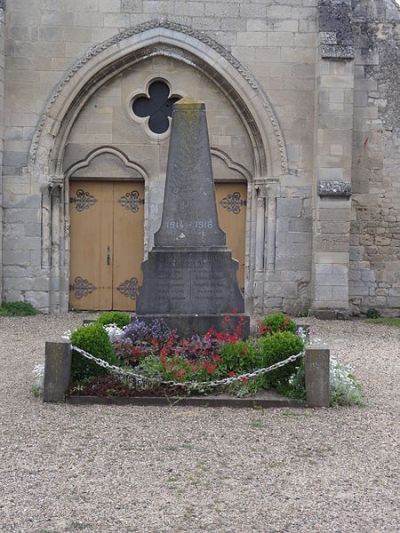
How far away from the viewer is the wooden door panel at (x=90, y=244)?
522 inches

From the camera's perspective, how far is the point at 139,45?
1264 centimetres

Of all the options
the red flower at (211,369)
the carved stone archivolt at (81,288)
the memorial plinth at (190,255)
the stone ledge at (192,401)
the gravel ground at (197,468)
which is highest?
the memorial plinth at (190,255)

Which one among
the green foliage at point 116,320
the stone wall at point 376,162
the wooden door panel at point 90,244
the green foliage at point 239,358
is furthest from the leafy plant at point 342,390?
the wooden door panel at point 90,244

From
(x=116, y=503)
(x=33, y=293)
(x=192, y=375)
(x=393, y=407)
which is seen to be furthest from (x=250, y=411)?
(x=33, y=293)

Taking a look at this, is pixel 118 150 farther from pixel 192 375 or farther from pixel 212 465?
pixel 212 465

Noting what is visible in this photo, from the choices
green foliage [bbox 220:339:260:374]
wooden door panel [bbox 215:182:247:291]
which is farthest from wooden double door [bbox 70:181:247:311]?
green foliage [bbox 220:339:260:374]

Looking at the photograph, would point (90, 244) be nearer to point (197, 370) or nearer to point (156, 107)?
point (156, 107)

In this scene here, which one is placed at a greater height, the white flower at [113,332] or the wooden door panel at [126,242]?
the wooden door panel at [126,242]

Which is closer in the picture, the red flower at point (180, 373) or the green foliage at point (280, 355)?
the red flower at point (180, 373)

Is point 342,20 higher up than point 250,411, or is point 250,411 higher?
point 342,20

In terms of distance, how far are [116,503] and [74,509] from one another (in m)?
0.24

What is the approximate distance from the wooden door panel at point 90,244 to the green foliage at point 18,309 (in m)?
0.85

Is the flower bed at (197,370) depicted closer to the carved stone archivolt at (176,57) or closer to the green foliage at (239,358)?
the green foliage at (239,358)

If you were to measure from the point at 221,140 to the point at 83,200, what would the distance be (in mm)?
2636
